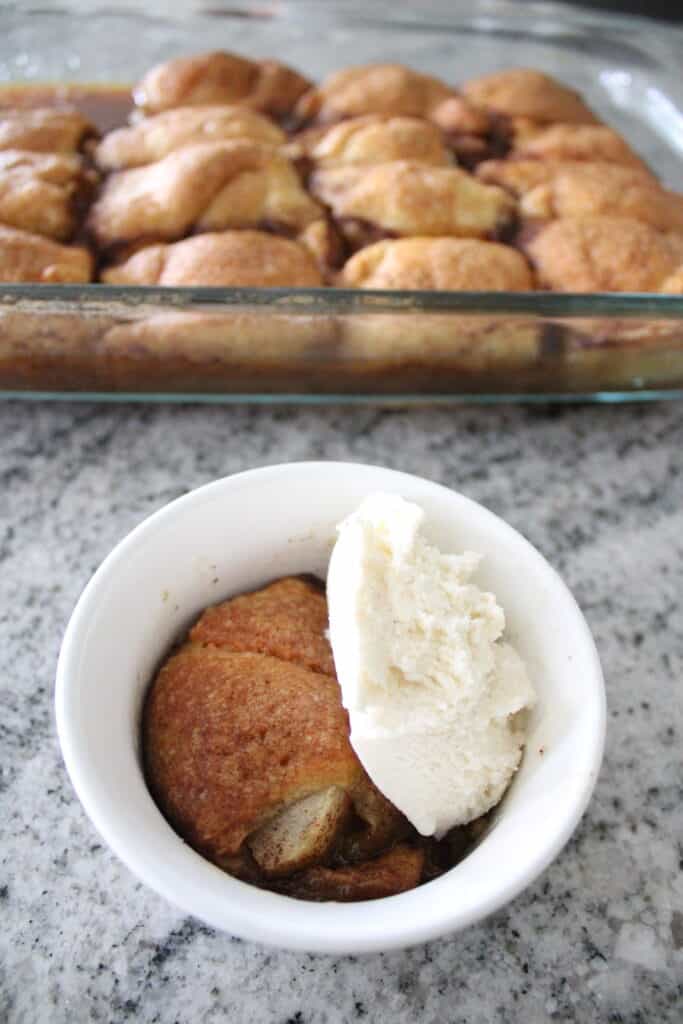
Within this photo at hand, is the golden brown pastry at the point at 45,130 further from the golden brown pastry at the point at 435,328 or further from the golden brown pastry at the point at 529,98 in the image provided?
the golden brown pastry at the point at 529,98

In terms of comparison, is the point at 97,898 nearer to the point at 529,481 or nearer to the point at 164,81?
the point at 529,481

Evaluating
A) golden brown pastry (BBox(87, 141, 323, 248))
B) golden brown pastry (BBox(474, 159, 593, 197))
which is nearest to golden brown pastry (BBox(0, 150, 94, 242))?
golden brown pastry (BBox(87, 141, 323, 248))

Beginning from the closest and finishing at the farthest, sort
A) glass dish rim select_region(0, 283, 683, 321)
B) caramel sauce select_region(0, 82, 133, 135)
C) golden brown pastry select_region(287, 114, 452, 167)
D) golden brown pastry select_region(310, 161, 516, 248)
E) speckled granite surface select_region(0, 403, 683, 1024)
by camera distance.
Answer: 1. speckled granite surface select_region(0, 403, 683, 1024)
2. glass dish rim select_region(0, 283, 683, 321)
3. golden brown pastry select_region(310, 161, 516, 248)
4. golden brown pastry select_region(287, 114, 452, 167)
5. caramel sauce select_region(0, 82, 133, 135)

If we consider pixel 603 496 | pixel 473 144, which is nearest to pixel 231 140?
pixel 473 144

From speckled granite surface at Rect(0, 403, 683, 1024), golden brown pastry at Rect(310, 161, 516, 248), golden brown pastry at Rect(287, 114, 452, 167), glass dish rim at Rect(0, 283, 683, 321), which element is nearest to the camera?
speckled granite surface at Rect(0, 403, 683, 1024)

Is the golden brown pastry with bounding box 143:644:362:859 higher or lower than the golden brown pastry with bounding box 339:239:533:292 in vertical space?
lower

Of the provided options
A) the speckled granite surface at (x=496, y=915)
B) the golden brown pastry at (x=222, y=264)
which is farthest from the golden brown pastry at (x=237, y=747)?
the golden brown pastry at (x=222, y=264)

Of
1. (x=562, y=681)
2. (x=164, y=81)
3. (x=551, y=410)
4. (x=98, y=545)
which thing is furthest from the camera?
(x=164, y=81)

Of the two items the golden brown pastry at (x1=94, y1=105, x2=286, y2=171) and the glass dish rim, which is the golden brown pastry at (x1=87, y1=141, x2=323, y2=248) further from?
the glass dish rim
